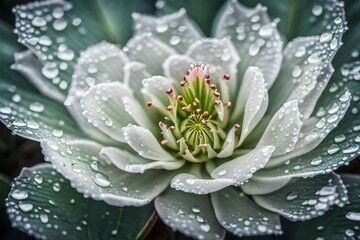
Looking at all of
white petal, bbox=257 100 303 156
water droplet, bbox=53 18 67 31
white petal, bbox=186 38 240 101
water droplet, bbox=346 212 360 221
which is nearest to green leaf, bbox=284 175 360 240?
water droplet, bbox=346 212 360 221

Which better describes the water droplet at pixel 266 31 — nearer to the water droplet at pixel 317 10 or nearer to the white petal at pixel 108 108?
the water droplet at pixel 317 10

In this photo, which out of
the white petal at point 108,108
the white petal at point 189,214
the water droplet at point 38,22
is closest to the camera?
the white petal at point 189,214

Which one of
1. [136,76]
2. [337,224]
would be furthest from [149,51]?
[337,224]

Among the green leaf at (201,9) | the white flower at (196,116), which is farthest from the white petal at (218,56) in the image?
the green leaf at (201,9)

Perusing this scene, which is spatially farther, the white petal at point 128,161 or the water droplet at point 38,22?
the water droplet at point 38,22

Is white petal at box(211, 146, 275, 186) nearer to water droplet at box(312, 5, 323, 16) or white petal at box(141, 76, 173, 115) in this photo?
white petal at box(141, 76, 173, 115)

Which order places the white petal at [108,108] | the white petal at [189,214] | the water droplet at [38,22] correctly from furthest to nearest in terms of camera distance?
the water droplet at [38,22]
the white petal at [108,108]
the white petal at [189,214]

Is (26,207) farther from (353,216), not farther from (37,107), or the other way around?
(353,216)

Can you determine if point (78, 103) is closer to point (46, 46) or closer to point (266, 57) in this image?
point (46, 46)
